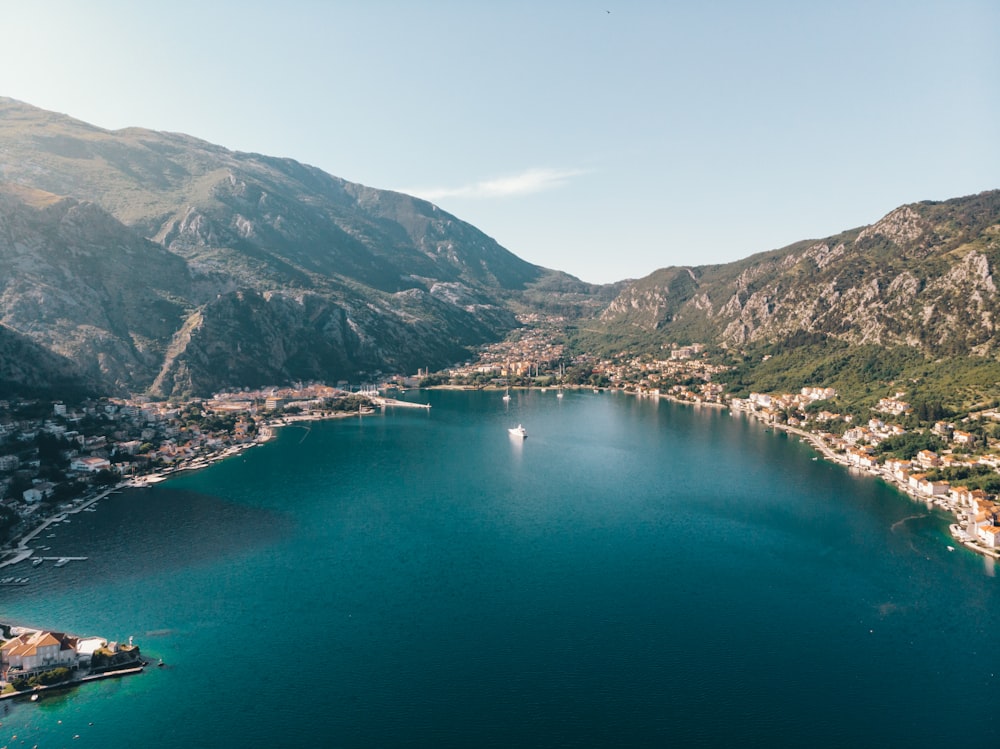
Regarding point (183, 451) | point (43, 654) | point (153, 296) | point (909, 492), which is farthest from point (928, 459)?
point (153, 296)

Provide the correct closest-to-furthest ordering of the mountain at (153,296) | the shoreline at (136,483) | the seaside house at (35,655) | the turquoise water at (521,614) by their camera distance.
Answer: the turquoise water at (521,614)
the seaside house at (35,655)
the shoreline at (136,483)
the mountain at (153,296)

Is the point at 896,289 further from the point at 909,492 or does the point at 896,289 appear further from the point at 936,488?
the point at 936,488

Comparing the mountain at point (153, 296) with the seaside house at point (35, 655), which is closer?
the seaside house at point (35, 655)

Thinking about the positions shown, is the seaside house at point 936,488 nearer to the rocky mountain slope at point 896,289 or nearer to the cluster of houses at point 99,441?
the rocky mountain slope at point 896,289

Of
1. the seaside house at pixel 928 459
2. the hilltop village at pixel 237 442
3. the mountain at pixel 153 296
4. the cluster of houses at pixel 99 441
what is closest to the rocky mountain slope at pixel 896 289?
the hilltop village at pixel 237 442

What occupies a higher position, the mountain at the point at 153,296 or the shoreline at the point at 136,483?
the mountain at the point at 153,296
